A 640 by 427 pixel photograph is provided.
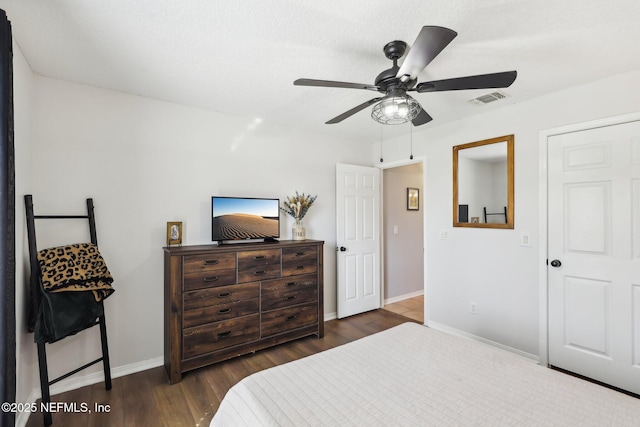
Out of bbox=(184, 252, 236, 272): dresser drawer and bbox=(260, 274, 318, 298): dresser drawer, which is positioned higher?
Answer: bbox=(184, 252, 236, 272): dresser drawer

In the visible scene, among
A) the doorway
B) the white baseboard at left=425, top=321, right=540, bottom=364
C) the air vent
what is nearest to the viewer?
the air vent

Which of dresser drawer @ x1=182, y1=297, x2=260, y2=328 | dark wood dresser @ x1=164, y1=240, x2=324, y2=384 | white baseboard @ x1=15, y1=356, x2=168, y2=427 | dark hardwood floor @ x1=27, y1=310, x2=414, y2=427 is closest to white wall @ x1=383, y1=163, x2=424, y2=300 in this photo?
dark wood dresser @ x1=164, y1=240, x2=324, y2=384

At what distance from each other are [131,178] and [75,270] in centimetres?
89

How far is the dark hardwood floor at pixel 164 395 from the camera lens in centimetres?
201

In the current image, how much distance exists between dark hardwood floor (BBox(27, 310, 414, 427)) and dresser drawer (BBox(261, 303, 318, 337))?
21cm

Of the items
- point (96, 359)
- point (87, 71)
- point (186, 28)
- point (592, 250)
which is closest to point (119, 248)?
point (96, 359)

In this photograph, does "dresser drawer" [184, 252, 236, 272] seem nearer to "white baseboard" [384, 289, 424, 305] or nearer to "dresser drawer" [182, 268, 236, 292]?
"dresser drawer" [182, 268, 236, 292]

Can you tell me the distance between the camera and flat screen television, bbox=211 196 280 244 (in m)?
2.97

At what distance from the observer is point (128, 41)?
1867mm

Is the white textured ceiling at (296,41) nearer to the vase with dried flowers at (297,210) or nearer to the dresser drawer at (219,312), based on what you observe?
the vase with dried flowers at (297,210)

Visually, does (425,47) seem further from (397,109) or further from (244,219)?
(244,219)

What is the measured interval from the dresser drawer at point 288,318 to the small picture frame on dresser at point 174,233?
3.57 feet

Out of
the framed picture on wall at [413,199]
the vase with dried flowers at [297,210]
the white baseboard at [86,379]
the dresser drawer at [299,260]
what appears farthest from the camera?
the framed picture on wall at [413,199]

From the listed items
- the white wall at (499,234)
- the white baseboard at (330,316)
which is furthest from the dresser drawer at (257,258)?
the white wall at (499,234)
